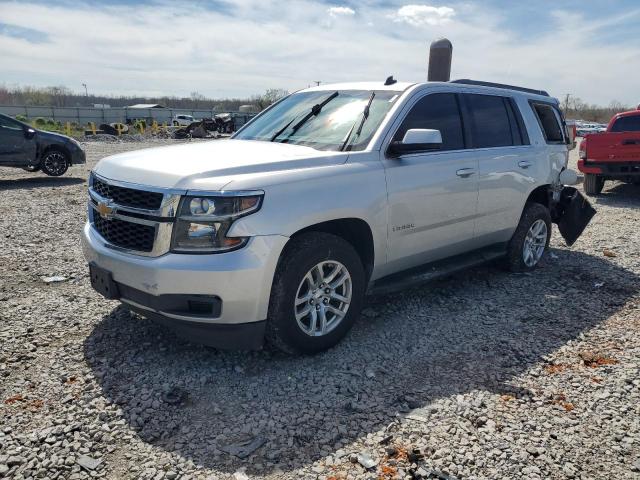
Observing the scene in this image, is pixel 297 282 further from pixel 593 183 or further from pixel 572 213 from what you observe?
pixel 593 183

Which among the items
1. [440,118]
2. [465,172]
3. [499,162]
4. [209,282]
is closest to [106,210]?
[209,282]

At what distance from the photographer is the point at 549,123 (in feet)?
19.8

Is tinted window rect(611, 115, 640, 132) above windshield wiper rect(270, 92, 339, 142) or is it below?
above

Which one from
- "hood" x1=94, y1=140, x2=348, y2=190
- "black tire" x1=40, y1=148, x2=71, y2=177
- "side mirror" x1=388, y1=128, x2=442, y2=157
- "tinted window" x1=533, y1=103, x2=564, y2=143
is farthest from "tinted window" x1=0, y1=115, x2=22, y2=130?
"tinted window" x1=533, y1=103, x2=564, y2=143

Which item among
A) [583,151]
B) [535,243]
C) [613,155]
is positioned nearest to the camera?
[535,243]

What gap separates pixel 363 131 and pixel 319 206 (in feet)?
3.10

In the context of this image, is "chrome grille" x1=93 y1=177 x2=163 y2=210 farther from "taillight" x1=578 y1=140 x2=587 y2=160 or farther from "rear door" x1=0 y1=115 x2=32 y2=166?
"taillight" x1=578 y1=140 x2=587 y2=160

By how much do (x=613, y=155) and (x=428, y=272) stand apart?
8.45 meters

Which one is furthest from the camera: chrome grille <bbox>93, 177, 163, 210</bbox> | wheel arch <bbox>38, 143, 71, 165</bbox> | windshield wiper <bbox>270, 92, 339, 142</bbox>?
wheel arch <bbox>38, 143, 71, 165</bbox>

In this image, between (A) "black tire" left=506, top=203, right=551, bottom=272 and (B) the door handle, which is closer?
(B) the door handle

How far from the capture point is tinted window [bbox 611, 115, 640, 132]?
453 inches

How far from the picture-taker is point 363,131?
4.02 meters

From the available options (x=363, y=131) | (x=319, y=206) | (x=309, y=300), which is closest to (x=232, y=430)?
(x=309, y=300)

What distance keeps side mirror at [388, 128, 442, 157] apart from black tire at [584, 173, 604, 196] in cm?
910
